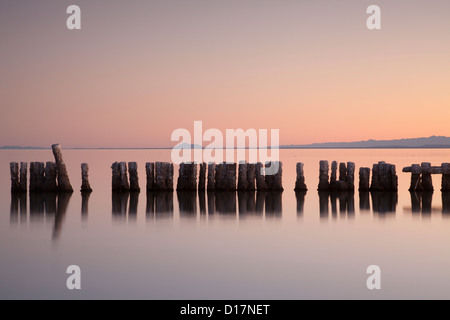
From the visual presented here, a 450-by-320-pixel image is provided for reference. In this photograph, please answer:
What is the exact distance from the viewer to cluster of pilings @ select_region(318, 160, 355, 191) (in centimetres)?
1555

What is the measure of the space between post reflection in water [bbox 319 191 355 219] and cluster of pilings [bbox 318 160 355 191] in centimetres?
16

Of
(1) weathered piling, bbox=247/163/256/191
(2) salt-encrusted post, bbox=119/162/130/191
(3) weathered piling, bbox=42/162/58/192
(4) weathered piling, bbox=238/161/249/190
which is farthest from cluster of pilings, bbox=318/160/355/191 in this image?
(3) weathered piling, bbox=42/162/58/192

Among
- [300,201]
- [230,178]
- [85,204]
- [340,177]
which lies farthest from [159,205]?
[340,177]

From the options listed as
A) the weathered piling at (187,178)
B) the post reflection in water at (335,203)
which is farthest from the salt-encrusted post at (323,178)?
the weathered piling at (187,178)

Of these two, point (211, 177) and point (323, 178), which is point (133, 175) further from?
point (323, 178)

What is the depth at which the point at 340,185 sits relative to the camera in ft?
51.7

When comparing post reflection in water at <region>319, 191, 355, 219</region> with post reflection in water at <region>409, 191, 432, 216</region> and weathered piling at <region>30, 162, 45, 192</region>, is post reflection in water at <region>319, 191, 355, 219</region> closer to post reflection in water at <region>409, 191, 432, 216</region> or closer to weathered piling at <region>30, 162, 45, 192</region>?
post reflection in water at <region>409, 191, 432, 216</region>

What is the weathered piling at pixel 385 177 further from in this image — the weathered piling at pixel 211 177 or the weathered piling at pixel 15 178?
the weathered piling at pixel 15 178

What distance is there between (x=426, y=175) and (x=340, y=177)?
2.69 metres

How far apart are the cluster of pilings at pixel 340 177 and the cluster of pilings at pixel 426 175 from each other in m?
1.53

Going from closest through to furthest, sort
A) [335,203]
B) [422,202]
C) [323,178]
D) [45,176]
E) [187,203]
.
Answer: [187,203], [335,203], [422,202], [45,176], [323,178]

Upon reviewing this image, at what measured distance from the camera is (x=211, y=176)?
15516 millimetres

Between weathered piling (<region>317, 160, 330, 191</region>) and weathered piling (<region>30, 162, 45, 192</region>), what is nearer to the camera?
weathered piling (<region>30, 162, 45, 192</region>)

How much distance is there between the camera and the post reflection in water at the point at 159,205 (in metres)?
12.3
